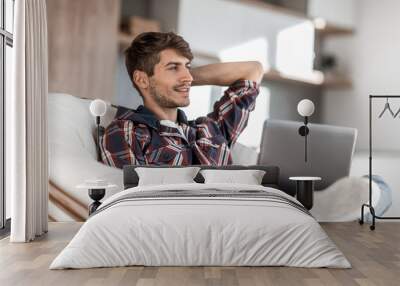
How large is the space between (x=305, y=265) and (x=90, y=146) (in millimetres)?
2969

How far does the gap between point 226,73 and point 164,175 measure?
1370mm

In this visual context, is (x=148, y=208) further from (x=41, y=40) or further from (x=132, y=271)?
(x=41, y=40)

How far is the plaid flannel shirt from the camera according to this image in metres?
6.33

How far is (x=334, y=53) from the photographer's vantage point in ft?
22.2

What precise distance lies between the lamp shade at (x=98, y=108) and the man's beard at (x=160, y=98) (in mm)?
513

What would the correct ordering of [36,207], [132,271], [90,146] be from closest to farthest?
[132,271], [36,207], [90,146]

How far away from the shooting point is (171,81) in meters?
6.48

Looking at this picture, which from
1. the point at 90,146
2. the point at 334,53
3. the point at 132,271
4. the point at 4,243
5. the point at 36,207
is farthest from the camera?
the point at 334,53

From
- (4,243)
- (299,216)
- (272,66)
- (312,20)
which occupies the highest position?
(312,20)

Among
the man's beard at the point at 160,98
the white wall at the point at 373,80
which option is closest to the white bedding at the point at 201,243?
the man's beard at the point at 160,98

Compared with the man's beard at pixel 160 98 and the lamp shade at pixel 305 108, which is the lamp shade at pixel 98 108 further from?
the lamp shade at pixel 305 108

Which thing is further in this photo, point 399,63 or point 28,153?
point 399,63

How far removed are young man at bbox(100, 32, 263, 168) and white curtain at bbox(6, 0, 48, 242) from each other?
926 millimetres

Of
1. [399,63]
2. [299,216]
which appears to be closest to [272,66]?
[399,63]
